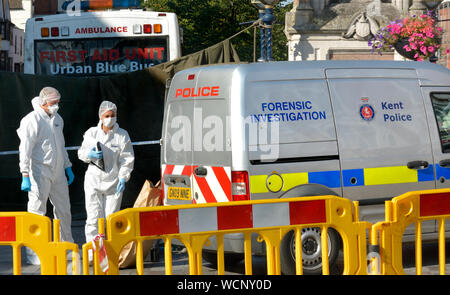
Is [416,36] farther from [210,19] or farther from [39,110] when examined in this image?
[210,19]

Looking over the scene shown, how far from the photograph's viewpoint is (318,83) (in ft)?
27.7

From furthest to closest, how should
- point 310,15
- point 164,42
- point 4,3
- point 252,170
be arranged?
1. point 4,3
2. point 310,15
3. point 164,42
4. point 252,170

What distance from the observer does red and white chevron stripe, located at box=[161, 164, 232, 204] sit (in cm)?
815

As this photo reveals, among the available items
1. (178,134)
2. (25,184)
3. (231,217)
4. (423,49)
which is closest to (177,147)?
(178,134)

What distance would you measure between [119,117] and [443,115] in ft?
17.7

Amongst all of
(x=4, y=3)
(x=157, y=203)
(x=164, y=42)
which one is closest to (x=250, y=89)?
(x=157, y=203)

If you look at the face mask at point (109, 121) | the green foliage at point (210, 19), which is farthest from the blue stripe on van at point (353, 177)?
the green foliage at point (210, 19)

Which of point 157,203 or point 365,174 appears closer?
point 365,174

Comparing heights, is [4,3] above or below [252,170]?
above

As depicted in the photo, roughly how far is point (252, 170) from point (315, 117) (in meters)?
0.86

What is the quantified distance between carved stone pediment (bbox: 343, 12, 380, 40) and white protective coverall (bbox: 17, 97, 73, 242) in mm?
17092

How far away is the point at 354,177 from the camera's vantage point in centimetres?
851
